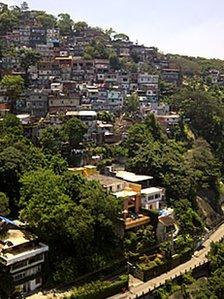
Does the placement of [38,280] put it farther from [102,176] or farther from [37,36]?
[37,36]

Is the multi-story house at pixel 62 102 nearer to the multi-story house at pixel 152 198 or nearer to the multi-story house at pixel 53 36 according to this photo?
the multi-story house at pixel 152 198

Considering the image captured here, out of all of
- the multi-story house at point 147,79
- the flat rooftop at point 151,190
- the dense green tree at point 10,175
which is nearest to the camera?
the dense green tree at point 10,175

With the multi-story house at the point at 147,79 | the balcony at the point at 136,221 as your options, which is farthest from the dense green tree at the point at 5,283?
the multi-story house at the point at 147,79

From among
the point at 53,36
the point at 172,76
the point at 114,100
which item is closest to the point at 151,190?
the point at 114,100

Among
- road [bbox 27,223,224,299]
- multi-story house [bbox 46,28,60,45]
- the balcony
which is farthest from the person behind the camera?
multi-story house [bbox 46,28,60,45]

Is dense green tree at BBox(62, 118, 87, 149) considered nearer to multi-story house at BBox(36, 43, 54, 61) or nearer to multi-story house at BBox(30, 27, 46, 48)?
multi-story house at BBox(36, 43, 54, 61)

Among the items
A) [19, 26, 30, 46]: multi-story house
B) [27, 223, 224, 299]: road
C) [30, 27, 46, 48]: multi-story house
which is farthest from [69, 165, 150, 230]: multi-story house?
[30, 27, 46, 48]: multi-story house
